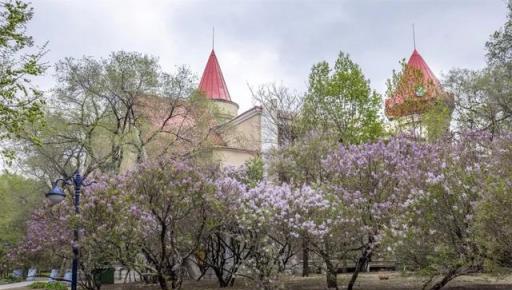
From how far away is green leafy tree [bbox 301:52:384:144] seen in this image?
22750 mm

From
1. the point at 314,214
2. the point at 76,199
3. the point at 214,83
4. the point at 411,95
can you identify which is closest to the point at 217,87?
the point at 214,83

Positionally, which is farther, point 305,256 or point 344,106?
point 344,106

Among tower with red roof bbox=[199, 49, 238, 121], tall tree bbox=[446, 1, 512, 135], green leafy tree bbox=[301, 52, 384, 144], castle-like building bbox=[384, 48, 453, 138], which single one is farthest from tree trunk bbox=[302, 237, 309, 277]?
tower with red roof bbox=[199, 49, 238, 121]

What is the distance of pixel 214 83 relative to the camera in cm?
3616

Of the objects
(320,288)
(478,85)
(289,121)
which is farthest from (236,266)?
(478,85)

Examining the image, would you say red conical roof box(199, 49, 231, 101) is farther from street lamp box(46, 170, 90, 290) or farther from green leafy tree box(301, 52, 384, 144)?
street lamp box(46, 170, 90, 290)

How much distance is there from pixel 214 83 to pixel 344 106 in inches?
592

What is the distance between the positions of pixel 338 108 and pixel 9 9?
15.4 meters

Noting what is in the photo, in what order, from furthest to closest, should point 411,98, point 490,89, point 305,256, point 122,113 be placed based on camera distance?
point 411,98 < point 122,113 < point 490,89 < point 305,256

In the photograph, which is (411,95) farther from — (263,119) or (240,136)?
(240,136)

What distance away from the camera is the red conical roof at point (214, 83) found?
35.7m

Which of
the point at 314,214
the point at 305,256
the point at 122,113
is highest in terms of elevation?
the point at 122,113

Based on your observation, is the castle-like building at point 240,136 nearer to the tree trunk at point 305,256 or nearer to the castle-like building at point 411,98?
the castle-like building at point 411,98

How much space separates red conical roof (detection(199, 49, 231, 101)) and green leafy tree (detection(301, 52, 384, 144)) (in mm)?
13107
